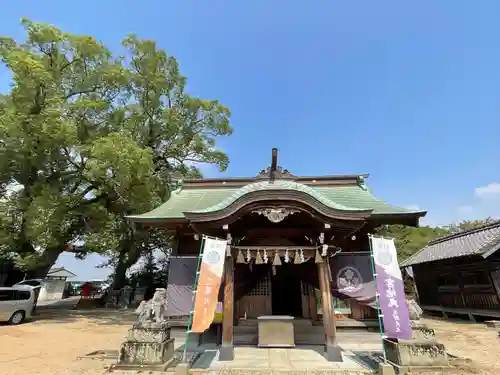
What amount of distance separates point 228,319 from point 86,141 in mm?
15158

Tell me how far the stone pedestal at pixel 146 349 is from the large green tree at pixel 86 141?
9.81m

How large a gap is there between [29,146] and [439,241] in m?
28.4

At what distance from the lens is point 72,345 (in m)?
9.98

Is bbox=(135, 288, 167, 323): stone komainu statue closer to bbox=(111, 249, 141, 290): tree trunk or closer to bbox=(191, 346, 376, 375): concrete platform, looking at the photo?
bbox=(191, 346, 376, 375): concrete platform

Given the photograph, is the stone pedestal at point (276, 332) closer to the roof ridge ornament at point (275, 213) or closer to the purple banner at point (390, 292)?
the purple banner at point (390, 292)

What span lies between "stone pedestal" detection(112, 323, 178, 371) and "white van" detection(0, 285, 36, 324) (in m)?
11.4

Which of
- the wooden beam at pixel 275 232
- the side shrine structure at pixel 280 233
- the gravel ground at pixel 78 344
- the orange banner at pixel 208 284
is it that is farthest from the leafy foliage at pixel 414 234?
the orange banner at pixel 208 284

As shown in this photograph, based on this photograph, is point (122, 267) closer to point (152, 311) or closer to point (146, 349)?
point (152, 311)

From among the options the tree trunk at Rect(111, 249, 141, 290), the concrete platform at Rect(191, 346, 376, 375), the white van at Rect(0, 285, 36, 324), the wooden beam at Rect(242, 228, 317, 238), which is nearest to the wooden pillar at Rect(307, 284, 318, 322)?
the concrete platform at Rect(191, 346, 376, 375)

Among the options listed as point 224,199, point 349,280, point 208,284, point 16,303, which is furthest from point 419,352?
point 16,303

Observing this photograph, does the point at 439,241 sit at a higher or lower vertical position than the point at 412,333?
higher

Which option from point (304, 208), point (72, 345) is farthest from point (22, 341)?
point (304, 208)

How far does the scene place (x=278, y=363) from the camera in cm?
748

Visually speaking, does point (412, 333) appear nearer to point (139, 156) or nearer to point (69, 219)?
point (139, 156)
